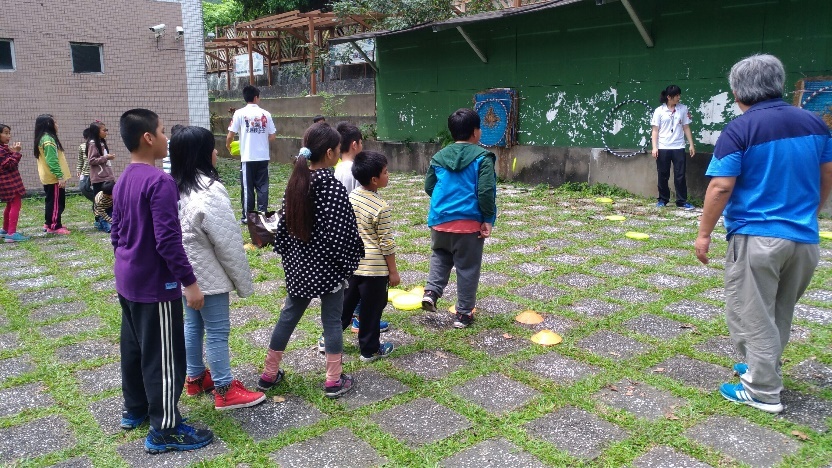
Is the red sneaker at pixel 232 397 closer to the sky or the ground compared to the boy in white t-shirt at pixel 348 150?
closer to the ground

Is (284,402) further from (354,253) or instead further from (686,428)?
(686,428)


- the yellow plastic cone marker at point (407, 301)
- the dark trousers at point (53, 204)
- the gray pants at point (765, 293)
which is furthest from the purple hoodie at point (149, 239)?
the dark trousers at point (53, 204)

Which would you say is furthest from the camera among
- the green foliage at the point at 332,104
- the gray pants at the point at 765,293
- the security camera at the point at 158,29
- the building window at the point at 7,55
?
the green foliage at the point at 332,104

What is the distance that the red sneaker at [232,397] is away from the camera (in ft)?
9.93

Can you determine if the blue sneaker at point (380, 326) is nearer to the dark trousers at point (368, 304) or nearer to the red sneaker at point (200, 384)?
the dark trousers at point (368, 304)

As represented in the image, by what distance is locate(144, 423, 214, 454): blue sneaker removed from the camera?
2.66 metres

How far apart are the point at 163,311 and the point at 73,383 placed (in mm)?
1208

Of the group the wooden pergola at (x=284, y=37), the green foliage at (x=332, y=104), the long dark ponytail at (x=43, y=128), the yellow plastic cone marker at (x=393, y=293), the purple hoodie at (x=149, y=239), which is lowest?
the yellow plastic cone marker at (x=393, y=293)

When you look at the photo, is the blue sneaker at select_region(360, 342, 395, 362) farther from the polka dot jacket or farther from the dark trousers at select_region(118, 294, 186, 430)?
the dark trousers at select_region(118, 294, 186, 430)

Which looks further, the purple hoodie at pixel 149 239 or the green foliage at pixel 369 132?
the green foliage at pixel 369 132

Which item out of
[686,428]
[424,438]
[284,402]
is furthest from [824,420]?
[284,402]

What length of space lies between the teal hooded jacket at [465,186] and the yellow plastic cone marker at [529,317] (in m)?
Answer: 0.74

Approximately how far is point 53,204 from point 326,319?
5.91m

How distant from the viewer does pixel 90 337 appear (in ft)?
13.3
